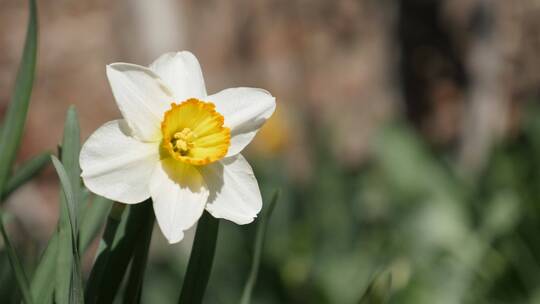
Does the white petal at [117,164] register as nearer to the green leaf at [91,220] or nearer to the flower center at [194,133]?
the flower center at [194,133]

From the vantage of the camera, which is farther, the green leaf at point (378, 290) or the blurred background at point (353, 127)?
the blurred background at point (353, 127)

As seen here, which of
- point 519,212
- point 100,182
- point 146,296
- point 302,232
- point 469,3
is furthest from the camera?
point 469,3

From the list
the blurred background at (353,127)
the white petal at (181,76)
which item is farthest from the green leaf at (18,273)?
the blurred background at (353,127)

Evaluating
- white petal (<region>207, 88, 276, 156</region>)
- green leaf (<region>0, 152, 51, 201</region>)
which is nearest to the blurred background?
green leaf (<region>0, 152, 51, 201</region>)

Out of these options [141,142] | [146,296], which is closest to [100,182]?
[141,142]

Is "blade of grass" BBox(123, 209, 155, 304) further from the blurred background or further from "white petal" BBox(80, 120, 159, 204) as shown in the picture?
the blurred background

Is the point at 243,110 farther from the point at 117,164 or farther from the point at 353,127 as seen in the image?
the point at 353,127

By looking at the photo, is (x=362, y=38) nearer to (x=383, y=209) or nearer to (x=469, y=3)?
(x=469, y=3)

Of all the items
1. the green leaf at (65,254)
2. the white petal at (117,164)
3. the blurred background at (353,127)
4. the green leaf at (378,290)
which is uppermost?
the white petal at (117,164)
